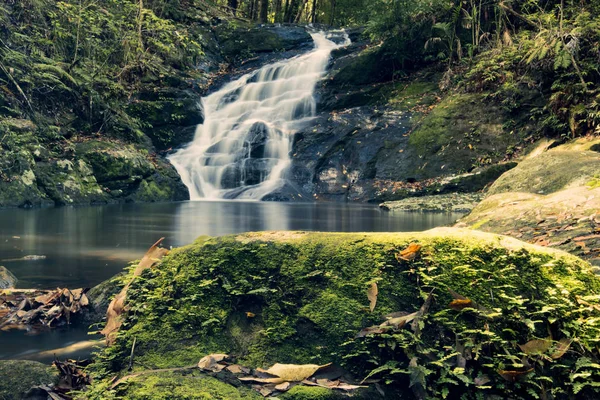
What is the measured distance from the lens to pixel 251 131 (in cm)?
2145

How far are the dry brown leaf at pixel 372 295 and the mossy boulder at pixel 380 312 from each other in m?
0.03

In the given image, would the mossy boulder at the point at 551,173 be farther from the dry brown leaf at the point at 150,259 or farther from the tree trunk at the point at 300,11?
the tree trunk at the point at 300,11

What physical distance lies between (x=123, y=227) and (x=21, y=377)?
8554 mm

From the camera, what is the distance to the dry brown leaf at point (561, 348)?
7.37ft

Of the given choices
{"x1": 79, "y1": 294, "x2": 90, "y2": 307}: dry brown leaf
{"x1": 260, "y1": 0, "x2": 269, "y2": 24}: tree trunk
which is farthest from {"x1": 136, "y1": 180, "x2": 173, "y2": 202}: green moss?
{"x1": 260, "y1": 0, "x2": 269, "y2": 24}: tree trunk

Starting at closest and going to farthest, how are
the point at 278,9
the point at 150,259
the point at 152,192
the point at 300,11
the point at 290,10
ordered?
the point at 150,259
the point at 152,192
the point at 290,10
the point at 300,11
the point at 278,9

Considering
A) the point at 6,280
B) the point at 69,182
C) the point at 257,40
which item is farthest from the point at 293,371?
the point at 257,40

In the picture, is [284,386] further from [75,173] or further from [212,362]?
[75,173]

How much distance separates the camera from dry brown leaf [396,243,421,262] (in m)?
2.73

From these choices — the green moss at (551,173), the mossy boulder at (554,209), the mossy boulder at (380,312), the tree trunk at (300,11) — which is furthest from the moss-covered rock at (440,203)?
the tree trunk at (300,11)

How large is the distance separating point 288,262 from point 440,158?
632 inches

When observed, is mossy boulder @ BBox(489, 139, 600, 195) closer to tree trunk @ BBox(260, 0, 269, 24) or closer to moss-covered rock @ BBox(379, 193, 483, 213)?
moss-covered rock @ BBox(379, 193, 483, 213)

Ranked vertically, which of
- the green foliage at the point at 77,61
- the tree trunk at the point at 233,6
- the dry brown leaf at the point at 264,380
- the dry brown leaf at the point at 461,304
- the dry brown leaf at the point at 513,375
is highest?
the tree trunk at the point at 233,6

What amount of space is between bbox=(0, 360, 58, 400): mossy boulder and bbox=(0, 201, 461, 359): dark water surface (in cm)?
112
